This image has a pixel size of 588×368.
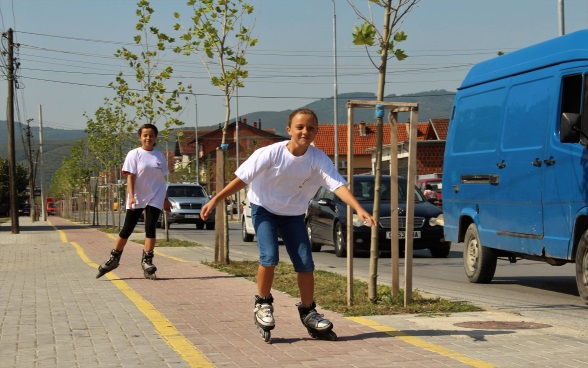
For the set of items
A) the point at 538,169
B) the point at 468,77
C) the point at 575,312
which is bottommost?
the point at 575,312

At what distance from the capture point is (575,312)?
33.6 ft

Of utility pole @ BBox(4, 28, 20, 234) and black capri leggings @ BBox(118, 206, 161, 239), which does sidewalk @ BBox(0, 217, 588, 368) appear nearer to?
black capri leggings @ BBox(118, 206, 161, 239)

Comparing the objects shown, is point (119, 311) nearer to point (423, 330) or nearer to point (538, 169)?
point (423, 330)

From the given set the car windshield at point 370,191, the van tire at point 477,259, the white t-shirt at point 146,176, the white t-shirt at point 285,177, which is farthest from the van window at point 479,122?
the car windshield at point 370,191

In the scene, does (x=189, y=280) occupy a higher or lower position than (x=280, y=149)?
lower

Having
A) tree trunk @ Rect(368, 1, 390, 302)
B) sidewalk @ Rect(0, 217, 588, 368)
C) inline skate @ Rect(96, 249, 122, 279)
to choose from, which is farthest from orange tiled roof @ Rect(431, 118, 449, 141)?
tree trunk @ Rect(368, 1, 390, 302)

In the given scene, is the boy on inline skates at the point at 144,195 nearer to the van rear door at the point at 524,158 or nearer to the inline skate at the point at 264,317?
the van rear door at the point at 524,158

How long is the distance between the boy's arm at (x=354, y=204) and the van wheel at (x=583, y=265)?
3754mm

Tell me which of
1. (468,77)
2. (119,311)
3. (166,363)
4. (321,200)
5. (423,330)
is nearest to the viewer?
(166,363)

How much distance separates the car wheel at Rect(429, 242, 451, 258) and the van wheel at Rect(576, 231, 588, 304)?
358 inches

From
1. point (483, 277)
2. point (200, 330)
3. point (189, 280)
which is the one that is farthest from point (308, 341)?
point (483, 277)

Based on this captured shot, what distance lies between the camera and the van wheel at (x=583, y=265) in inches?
416

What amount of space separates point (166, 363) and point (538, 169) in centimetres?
596

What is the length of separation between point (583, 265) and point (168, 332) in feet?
15.0
